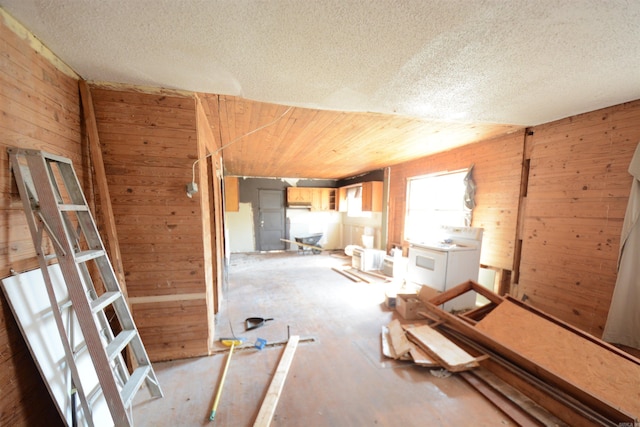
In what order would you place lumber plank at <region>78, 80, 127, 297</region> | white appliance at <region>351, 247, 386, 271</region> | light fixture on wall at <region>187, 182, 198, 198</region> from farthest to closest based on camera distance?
1. white appliance at <region>351, 247, 386, 271</region>
2. light fixture on wall at <region>187, 182, 198, 198</region>
3. lumber plank at <region>78, 80, 127, 297</region>

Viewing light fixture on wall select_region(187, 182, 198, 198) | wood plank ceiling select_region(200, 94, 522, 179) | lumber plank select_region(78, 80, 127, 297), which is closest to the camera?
lumber plank select_region(78, 80, 127, 297)

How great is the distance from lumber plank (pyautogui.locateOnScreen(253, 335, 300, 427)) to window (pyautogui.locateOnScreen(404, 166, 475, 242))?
2466 millimetres

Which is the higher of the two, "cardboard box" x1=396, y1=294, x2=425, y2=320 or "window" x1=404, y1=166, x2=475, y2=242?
"window" x1=404, y1=166, x2=475, y2=242

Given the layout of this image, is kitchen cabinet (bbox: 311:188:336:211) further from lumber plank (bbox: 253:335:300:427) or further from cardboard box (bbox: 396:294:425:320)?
lumber plank (bbox: 253:335:300:427)

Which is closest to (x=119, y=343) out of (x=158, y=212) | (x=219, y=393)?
(x=219, y=393)

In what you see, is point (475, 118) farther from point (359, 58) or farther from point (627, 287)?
point (627, 287)

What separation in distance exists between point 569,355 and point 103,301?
3.26m

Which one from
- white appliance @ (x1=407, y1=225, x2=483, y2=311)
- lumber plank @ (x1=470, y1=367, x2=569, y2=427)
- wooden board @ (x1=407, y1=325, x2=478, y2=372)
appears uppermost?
white appliance @ (x1=407, y1=225, x2=483, y2=311)

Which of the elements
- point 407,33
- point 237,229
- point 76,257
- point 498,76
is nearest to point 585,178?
point 498,76

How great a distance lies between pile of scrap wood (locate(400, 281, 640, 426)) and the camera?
56.3 inches

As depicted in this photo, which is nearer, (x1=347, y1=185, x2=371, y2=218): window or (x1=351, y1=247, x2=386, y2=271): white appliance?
(x1=351, y1=247, x2=386, y2=271): white appliance

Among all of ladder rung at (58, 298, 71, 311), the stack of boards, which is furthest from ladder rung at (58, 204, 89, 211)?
the stack of boards

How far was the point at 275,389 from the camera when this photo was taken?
5.62ft

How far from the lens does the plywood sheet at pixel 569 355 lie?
1.46m
